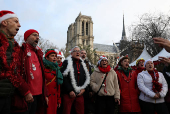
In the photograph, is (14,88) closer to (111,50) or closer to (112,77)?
(112,77)

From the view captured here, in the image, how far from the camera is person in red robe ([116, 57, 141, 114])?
384 cm

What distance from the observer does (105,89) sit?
3742mm

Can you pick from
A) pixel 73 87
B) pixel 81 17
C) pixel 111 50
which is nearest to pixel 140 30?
pixel 73 87

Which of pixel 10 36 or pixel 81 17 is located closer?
pixel 10 36

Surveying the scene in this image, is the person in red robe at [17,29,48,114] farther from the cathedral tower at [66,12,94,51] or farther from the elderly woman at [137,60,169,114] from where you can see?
the cathedral tower at [66,12,94,51]

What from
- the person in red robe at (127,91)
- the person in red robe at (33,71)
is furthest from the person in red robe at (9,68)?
the person in red robe at (127,91)

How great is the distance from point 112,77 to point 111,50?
70.0 metres

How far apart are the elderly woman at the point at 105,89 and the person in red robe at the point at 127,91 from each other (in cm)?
34

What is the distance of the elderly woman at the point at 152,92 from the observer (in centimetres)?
358

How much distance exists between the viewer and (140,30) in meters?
19.5

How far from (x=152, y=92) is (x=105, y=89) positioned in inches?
51.6

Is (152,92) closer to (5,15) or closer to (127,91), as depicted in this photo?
(127,91)

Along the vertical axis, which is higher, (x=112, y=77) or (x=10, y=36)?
(x=10, y=36)

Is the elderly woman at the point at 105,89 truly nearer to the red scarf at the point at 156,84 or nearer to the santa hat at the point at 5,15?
the red scarf at the point at 156,84
